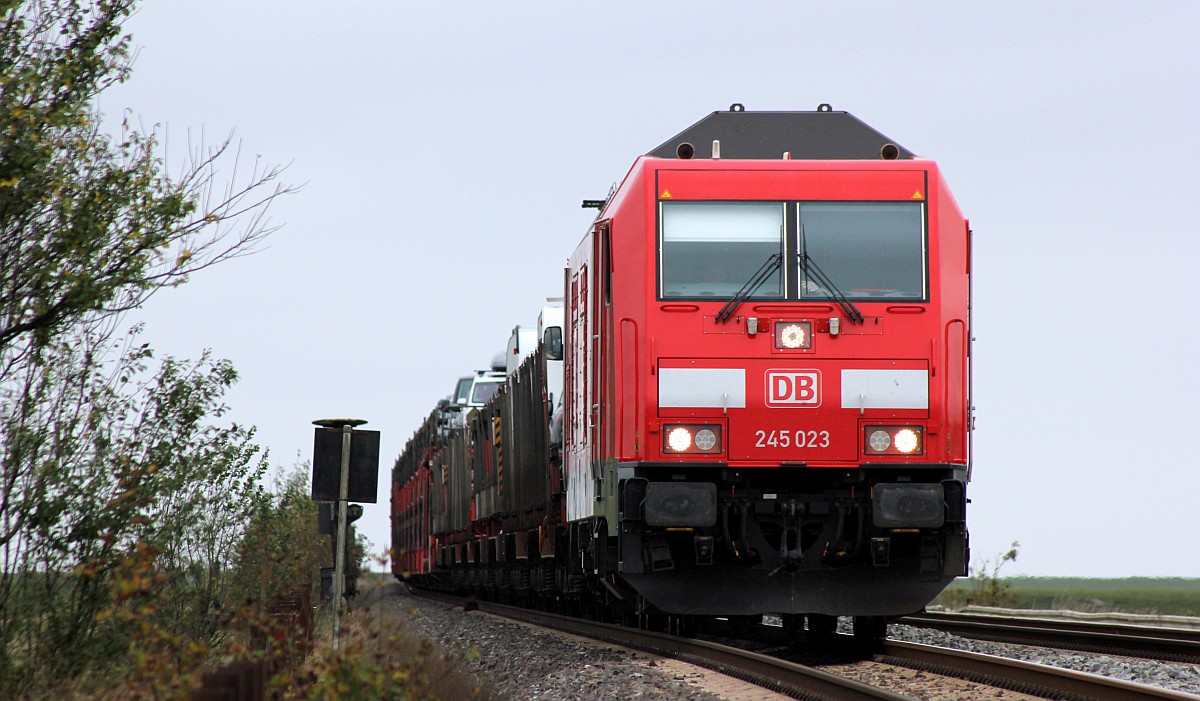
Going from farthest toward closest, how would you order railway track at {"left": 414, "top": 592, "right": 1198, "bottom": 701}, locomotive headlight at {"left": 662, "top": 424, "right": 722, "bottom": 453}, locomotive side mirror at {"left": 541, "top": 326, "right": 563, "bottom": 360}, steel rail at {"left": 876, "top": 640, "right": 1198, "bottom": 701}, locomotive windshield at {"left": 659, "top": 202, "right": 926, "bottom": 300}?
locomotive side mirror at {"left": 541, "top": 326, "right": 563, "bottom": 360}
locomotive windshield at {"left": 659, "top": 202, "right": 926, "bottom": 300}
locomotive headlight at {"left": 662, "top": 424, "right": 722, "bottom": 453}
railway track at {"left": 414, "top": 592, "right": 1198, "bottom": 701}
steel rail at {"left": 876, "top": 640, "right": 1198, "bottom": 701}

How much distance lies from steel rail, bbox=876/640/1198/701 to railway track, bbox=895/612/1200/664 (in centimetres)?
183

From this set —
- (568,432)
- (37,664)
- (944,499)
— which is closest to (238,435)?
(568,432)

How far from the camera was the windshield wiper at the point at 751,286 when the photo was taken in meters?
10.8

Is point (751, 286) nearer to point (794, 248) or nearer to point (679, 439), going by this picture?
point (794, 248)

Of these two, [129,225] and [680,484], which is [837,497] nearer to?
[680,484]

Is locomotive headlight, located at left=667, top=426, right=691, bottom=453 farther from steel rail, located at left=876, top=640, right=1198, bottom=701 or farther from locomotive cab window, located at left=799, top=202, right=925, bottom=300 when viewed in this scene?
steel rail, located at left=876, top=640, right=1198, bottom=701

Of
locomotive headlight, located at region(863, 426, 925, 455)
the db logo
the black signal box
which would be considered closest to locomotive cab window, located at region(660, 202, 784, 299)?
the db logo

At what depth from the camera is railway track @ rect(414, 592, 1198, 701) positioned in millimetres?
8031

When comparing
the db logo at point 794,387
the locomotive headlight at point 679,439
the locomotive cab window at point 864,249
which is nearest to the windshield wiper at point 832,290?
the locomotive cab window at point 864,249

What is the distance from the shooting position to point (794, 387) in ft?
35.4

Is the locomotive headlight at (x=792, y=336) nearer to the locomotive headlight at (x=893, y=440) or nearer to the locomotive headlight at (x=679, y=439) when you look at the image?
the locomotive headlight at (x=893, y=440)

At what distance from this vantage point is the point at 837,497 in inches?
429

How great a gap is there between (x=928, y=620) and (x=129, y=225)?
10.9 meters

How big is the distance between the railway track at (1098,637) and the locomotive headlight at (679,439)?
3900mm
